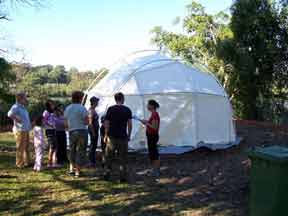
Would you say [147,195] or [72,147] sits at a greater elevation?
[72,147]

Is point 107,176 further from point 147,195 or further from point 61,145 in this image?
point 61,145

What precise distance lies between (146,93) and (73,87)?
1106 inches

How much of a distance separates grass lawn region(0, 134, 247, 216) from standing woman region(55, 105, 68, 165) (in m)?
0.97

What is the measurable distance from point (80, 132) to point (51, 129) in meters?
1.61

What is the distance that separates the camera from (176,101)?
1238cm

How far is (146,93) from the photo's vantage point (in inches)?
482

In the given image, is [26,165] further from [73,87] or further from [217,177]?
[73,87]

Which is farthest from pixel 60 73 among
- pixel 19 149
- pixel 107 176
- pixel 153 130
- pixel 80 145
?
pixel 107 176

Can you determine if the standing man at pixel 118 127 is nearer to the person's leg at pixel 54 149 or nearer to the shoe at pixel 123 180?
the shoe at pixel 123 180

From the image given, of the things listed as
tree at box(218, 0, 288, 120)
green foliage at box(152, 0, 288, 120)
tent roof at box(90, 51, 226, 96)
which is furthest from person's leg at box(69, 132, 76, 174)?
tree at box(218, 0, 288, 120)

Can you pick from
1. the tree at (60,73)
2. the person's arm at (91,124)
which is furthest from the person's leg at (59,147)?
the tree at (60,73)

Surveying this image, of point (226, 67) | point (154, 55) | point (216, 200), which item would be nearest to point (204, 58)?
point (226, 67)

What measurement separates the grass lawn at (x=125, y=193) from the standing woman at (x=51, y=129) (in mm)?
654

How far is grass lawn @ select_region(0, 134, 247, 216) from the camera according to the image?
622cm
